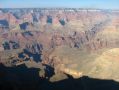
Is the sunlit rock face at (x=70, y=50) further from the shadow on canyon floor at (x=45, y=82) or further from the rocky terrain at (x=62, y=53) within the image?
the shadow on canyon floor at (x=45, y=82)

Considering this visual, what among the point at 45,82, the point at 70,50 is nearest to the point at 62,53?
the point at 70,50

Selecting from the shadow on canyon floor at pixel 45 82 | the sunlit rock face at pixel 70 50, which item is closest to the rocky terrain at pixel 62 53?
the sunlit rock face at pixel 70 50

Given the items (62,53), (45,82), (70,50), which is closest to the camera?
(45,82)

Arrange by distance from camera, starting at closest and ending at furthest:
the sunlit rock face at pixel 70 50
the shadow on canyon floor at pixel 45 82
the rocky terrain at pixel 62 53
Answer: the shadow on canyon floor at pixel 45 82 → the rocky terrain at pixel 62 53 → the sunlit rock face at pixel 70 50

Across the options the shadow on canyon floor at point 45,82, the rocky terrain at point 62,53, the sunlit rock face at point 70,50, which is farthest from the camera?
the sunlit rock face at point 70,50

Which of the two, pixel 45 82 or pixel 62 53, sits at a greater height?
pixel 45 82

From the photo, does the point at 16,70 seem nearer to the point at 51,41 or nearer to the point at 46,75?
the point at 46,75

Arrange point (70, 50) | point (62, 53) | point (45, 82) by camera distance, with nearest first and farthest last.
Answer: point (45, 82) < point (62, 53) < point (70, 50)

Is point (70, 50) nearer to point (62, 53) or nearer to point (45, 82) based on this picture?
point (62, 53)

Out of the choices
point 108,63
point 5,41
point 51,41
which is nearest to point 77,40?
point 51,41
